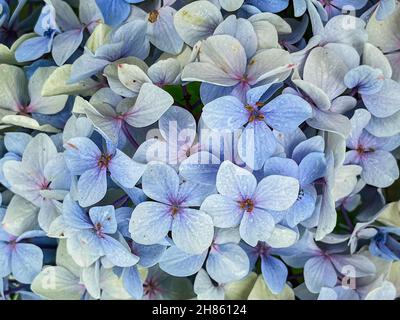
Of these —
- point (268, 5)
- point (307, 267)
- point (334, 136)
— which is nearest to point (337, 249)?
point (307, 267)

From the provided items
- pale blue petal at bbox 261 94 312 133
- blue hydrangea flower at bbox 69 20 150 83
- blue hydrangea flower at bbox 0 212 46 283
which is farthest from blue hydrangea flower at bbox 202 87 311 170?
blue hydrangea flower at bbox 0 212 46 283

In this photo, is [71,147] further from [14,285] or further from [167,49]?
[14,285]

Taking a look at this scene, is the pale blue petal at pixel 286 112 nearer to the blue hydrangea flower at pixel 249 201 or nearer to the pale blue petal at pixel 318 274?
the blue hydrangea flower at pixel 249 201

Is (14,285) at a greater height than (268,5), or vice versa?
(268,5)

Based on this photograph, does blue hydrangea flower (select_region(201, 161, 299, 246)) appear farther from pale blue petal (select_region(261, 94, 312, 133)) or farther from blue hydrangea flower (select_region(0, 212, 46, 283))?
blue hydrangea flower (select_region(0, 212, 46, 283))

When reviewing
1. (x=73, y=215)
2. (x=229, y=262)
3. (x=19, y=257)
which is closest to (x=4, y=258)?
(x=19, y=257)

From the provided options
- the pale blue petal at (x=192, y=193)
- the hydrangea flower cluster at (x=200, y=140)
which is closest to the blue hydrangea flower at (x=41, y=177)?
the hydrangea flower cluster at (x=200, y=140)
